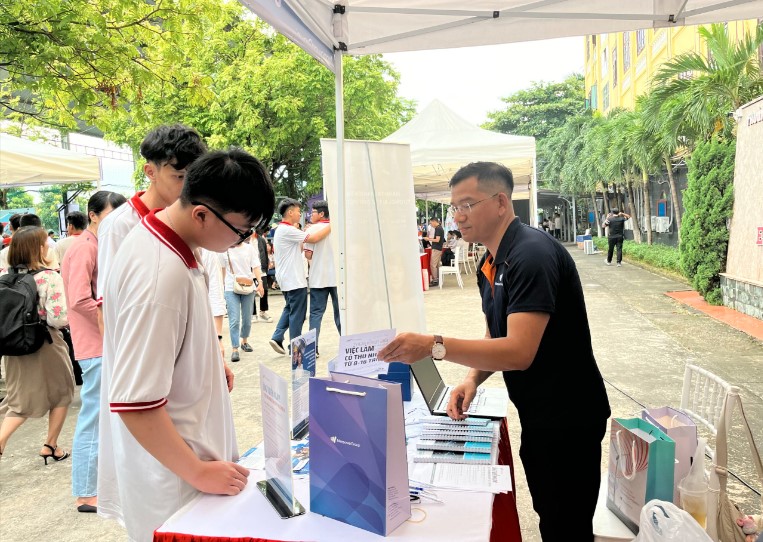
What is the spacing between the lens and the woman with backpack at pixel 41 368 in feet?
13.1

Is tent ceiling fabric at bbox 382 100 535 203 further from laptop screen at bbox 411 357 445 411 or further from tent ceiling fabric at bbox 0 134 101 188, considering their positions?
laptop screen at bbox 411 357 445 411

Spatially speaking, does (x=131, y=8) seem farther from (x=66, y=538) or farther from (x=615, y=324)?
(x=615, y=324)

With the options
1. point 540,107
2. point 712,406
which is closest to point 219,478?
point 712,406

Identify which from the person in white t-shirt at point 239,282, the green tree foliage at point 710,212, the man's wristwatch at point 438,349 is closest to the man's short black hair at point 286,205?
the person in white t-shirt at point 239,282

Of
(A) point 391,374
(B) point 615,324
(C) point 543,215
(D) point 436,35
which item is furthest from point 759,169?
(C) point 543,215

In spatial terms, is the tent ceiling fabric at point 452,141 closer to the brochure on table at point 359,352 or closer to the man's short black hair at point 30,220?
the man's short black hair at point 30,220

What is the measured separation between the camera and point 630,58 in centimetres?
2580

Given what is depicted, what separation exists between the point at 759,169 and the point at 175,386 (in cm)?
883

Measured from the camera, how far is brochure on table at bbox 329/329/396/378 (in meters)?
2.20

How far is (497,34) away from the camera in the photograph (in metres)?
4.05

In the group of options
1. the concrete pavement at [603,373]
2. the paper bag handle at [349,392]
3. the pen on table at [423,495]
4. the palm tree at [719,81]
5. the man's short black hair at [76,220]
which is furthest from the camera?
the palm tree at [719,81]

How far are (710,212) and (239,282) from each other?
7555mm

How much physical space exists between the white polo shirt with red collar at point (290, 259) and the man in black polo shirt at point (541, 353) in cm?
476

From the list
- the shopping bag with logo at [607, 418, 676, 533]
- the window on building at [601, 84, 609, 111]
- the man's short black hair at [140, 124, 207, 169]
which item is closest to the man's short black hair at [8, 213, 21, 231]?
the man's short black hair at [140, 124, 207, 169]
